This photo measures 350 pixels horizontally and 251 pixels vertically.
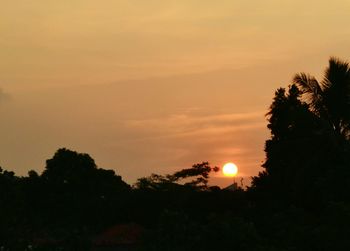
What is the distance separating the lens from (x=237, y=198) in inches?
1745

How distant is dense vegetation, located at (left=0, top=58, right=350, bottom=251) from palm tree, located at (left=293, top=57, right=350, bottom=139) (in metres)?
0.04

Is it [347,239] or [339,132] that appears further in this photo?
[339,132]

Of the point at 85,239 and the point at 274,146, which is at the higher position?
the point at 274,146

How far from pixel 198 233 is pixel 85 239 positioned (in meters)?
2.95

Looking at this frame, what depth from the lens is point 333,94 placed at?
33.2m

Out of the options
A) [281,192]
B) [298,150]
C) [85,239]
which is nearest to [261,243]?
[85,239]

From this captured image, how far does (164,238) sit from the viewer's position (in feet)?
65.7

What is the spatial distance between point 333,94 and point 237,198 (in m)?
12.7

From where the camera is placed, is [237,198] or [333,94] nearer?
[333,94]

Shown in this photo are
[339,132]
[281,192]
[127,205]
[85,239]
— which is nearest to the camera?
[85,239]

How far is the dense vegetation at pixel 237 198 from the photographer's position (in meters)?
20.6

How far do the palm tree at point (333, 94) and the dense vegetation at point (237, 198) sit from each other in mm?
41

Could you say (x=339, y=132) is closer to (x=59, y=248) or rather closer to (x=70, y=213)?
(x=59, y=248)

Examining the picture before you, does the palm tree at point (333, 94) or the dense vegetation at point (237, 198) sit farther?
the palm tree at point (333, 94)
